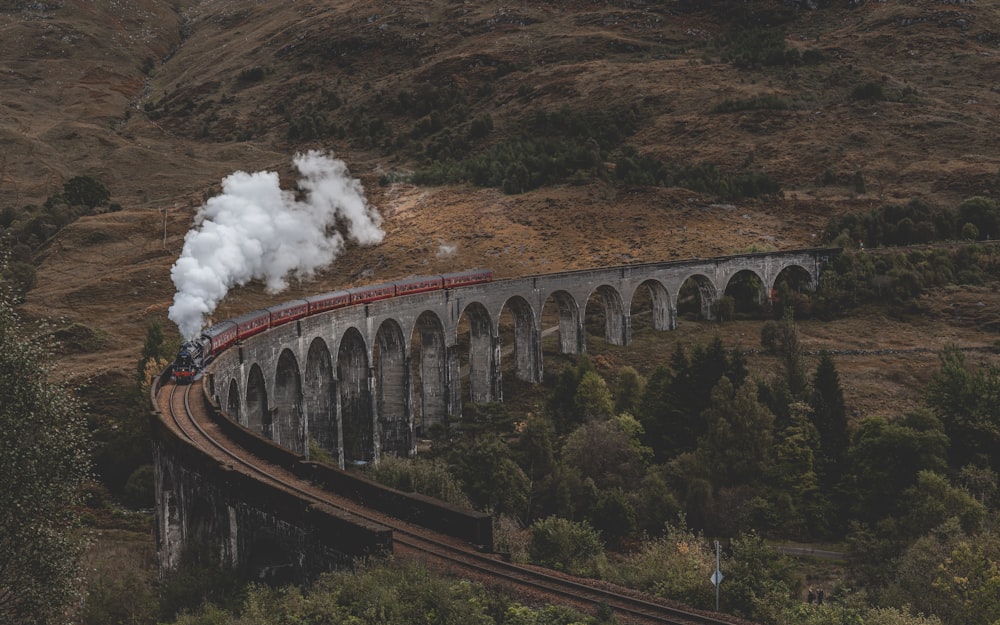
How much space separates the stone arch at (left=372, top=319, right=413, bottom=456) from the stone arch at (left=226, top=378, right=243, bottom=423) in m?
12.8

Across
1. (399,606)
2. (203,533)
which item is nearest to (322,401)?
(203,533)

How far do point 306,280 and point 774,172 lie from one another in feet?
→ 203

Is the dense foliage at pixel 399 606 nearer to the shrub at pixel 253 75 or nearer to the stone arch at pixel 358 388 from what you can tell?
the stone arch at pixel 358 388

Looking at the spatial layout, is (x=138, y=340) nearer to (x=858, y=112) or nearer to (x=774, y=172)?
(x=774, y=172)

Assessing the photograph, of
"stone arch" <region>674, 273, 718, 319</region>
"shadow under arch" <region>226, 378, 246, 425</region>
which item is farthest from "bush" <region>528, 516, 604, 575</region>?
"stone arch" <region>674, 273, 718, 319</region>

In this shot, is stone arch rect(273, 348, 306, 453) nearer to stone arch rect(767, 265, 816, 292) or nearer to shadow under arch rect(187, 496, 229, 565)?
shadow under arch rect(187, 496, 229, 565)

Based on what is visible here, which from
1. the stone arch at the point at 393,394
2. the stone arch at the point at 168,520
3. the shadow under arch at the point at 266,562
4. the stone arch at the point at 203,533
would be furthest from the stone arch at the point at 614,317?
the shadow under arch at the point at 266,562

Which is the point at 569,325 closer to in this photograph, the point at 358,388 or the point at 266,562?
the point at 358,388

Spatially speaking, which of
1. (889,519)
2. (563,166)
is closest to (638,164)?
(563,166)

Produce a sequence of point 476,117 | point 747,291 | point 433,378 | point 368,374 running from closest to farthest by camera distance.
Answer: point 368,374 < point 433,378 < point 747,291 < point 476,117

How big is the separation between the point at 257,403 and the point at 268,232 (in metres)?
40.6

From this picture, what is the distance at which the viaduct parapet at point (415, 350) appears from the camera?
35.9 meters

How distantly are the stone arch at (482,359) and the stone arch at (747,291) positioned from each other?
2856cm

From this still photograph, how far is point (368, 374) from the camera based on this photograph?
43.2 m
